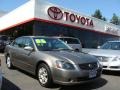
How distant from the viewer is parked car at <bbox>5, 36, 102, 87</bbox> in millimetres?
6680

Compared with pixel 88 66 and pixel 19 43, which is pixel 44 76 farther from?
pixel 19 43

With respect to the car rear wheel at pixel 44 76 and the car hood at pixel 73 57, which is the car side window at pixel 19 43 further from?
the car hood at pixel 73 57

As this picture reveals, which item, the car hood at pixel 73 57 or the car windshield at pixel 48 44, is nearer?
the car hood at pixel 73 57

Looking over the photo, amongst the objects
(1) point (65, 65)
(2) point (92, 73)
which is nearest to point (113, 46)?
(2) point (92, 73)

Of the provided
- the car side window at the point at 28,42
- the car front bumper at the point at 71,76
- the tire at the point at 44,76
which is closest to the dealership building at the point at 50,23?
the car side window at the point at 28,42

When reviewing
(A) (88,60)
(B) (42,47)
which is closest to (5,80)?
(B) (42,47)

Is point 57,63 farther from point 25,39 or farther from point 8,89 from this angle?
point 25,39

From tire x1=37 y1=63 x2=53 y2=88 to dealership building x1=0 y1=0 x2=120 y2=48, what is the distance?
13.6 meters

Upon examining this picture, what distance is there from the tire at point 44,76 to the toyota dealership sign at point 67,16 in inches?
583

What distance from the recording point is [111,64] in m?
9.55

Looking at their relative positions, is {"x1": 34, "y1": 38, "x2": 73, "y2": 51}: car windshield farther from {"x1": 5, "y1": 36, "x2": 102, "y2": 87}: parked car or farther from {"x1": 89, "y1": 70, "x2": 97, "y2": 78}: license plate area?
{"x1": 89, "y1": 70, "x2": 97, "y2": 78}: license plate area

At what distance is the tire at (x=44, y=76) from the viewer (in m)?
7.03

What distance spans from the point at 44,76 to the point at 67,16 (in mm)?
16928

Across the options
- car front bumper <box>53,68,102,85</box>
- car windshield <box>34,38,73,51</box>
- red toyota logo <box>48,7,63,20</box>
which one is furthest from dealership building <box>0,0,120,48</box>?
car front bumper <box>53,68,102,85</box>
